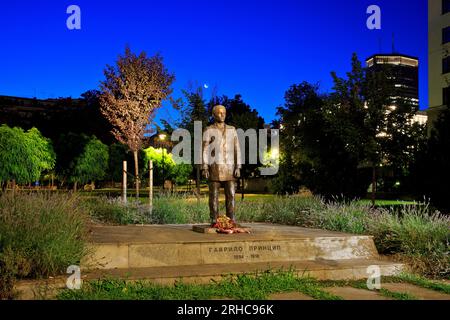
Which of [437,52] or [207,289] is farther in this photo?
[437,52]

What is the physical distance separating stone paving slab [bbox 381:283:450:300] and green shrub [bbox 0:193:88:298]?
14.4 ft

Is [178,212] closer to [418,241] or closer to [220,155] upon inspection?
[220,155]

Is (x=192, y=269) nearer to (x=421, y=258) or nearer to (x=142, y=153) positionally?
(x=421, y=258)

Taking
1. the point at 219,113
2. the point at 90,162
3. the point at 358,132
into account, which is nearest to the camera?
the point at 219,113

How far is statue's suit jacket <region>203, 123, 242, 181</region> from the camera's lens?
985 cm

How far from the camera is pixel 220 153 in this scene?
988 centimetres

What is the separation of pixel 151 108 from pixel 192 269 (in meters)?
17.0

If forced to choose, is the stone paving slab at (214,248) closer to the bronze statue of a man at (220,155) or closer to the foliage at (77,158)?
the bronze statue of a man at (220,155)

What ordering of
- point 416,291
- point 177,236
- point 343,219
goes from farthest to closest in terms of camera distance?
point 343,219, point 177,236, point 416,291

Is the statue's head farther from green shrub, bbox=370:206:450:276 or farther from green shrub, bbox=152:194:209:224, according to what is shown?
green shrub, bbox=152:194:209:224

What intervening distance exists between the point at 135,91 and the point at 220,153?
14.9 m

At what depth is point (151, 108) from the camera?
78.2 feet

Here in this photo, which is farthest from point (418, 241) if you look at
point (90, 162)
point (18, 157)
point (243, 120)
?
point (90, 162)
